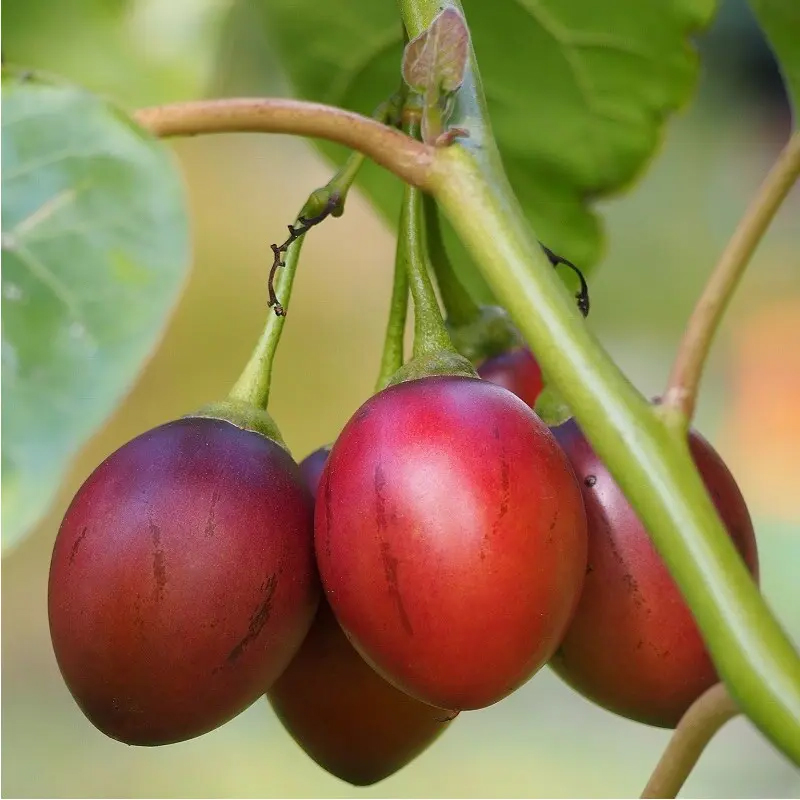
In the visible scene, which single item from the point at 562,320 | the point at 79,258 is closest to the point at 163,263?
the point at 79,258

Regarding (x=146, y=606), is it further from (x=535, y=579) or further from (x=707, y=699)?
(x=707, y=699)

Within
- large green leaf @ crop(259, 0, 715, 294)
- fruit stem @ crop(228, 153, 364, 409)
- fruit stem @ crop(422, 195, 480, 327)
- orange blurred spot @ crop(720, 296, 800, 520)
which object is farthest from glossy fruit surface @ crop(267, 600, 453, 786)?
orange blurred spot @ crop(720, 296, 800, 520)

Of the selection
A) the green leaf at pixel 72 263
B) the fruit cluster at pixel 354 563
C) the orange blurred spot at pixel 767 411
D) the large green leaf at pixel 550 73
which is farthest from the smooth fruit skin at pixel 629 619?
the orange blurred spot at pixel 767 411

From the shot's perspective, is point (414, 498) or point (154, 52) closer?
point (414, 498)

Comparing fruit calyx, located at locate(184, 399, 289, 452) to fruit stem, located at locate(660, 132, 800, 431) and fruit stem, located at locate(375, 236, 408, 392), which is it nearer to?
fruit stem, located at locate(375, 236, 408, 392)

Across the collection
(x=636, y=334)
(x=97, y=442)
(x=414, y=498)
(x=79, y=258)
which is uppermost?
(x=79, y=258)

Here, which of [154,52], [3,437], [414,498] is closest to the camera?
[3,437]
